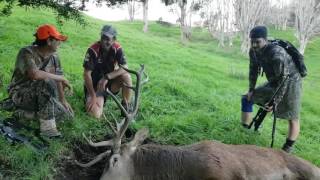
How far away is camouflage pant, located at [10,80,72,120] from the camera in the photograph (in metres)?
6.85

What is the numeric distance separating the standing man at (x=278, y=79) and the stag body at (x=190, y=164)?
5.53 feet

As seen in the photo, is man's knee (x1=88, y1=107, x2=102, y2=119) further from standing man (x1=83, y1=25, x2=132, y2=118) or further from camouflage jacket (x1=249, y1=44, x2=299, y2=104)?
camouflage jacket (x1=249, y1=44, x2=299, y2=104)

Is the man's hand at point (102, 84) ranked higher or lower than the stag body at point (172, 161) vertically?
higher

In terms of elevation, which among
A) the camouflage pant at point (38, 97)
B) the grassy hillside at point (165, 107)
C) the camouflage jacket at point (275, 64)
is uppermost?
the camouflage jacket at point (275, 64)

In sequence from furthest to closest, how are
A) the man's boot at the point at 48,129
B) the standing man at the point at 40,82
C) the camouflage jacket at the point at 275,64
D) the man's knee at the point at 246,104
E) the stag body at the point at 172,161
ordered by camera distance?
the man's knee at the point at 246,104 → the camouflage jacket at the point at 275,64 → the man's boot at the point at 48,129 → the standing man at the point at 40,82 → the stag body at the point at 172,161

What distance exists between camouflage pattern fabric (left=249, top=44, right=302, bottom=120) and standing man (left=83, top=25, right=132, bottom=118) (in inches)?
88.0

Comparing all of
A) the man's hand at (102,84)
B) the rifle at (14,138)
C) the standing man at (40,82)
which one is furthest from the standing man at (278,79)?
the rifle at (14,138)

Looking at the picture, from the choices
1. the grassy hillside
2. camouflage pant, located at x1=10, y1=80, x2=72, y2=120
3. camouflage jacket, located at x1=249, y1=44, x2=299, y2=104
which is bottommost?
the grassy hillside

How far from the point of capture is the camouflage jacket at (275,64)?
780cm

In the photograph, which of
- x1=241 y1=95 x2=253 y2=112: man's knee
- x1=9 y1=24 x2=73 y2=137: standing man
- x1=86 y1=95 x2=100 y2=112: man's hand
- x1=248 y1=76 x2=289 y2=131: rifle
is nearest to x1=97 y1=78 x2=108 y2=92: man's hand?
x1=86 y1=95 x2=100 y2=112: man's hand

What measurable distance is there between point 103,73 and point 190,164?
2982 mm

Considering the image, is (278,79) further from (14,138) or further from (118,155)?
(14,138)

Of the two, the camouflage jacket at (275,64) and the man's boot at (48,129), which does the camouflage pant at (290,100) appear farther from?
the man's boot at (48,129)

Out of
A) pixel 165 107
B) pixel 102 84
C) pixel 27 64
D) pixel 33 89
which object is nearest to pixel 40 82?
pixel 33 89
